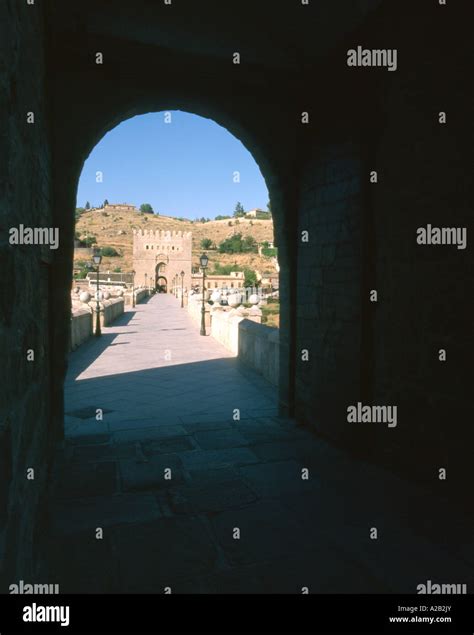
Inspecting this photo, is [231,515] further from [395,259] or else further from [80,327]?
[80,327]

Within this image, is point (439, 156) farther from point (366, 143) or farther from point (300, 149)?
point (300, 149)

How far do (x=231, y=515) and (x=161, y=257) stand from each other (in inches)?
2217

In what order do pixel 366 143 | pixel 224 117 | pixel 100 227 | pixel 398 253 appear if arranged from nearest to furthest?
pixel 398 253, pixel 366 143, pixel 224 117, pixel 100 227

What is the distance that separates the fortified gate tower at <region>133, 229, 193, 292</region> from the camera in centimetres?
5653

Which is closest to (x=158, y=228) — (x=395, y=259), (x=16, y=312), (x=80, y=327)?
(x=80, y=327)

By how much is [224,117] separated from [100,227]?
99.0 meters

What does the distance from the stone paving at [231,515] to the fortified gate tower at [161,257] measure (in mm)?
52678

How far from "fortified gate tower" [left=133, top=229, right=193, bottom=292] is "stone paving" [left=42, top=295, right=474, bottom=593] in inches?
2074

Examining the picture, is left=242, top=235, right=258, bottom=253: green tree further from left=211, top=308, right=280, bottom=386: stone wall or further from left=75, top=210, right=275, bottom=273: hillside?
left=211, top=308, right=280, bottom=386: stone wall

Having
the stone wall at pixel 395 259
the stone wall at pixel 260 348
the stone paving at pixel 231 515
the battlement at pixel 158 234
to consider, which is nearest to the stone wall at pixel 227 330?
the stone wall at pixel 260 348

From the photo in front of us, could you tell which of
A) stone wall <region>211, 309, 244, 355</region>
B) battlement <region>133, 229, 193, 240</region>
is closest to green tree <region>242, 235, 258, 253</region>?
battlement <region>133, 229, 193, 240</region>

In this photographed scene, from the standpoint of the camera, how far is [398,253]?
3346mm

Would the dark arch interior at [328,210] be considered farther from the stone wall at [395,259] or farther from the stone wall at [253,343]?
the stone wall at [253,343]
